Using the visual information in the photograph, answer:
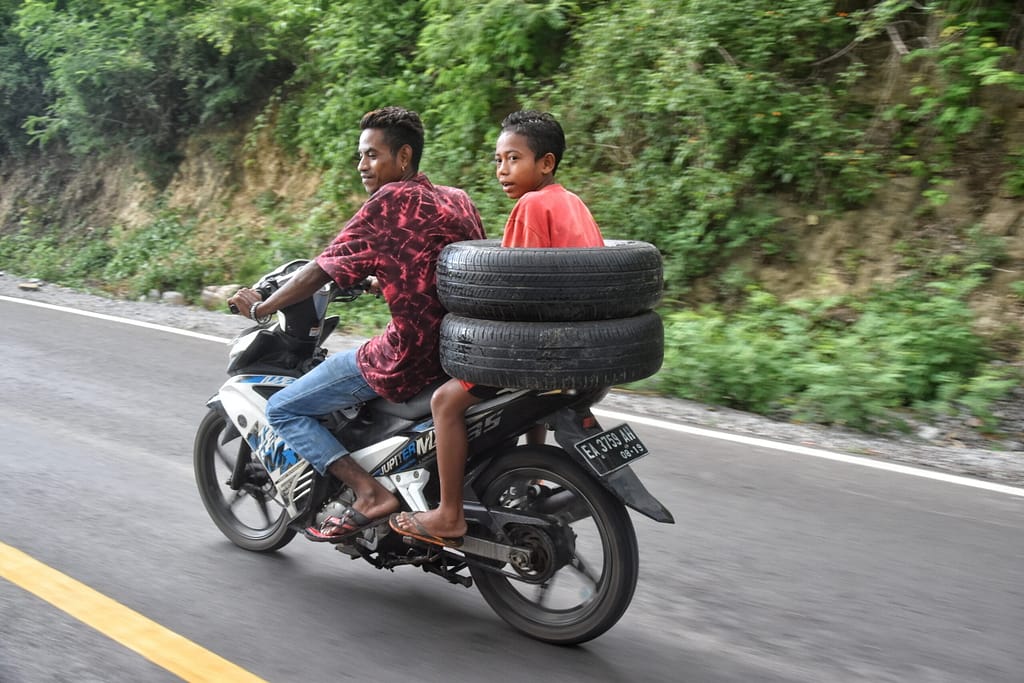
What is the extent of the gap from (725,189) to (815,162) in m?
0.83

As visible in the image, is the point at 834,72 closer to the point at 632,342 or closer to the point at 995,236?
the point at 995,236

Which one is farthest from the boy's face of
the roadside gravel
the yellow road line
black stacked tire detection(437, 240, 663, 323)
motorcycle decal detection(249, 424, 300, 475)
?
the roadside gravel

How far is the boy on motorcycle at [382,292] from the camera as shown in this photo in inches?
146

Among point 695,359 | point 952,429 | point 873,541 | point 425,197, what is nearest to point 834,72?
point 695,359

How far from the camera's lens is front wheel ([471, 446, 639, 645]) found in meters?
3.49

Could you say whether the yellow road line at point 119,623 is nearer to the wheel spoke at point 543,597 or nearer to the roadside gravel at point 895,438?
the wheel spoke at point 543,597

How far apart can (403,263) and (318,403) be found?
0.67m

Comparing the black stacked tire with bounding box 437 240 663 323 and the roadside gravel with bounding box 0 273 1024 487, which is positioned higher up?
the black stacked tire with bounding box 437 240 663 323

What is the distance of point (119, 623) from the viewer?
3783mm

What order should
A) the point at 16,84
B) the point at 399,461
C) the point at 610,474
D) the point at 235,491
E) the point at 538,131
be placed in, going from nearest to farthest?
the point at 610,474 < the point at 538,131 < the point at 399,461 < the point at 235,491 < the point at 16,84

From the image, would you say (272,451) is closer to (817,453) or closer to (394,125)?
(394,125)

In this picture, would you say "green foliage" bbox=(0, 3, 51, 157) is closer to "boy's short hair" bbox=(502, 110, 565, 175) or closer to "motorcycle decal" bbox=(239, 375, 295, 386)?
"motorcycle decal" bbox=(239, 375, 295, 386)

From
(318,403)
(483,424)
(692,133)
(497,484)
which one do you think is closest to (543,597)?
(497,484)

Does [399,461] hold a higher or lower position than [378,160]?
lower
